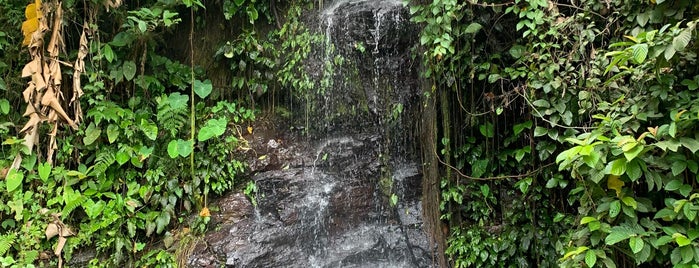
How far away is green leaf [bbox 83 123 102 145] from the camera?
3.93 meters

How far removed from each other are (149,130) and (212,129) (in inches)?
20.9

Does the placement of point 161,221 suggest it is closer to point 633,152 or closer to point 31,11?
point 31,11

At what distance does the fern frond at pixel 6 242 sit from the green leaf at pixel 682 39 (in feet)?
15.2

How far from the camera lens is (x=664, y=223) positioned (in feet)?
7.63

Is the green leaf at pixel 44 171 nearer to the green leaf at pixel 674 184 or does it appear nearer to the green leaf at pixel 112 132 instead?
the green leaf at pixel 112 132

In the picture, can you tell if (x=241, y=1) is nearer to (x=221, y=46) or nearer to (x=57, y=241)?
(x=221, y=46)

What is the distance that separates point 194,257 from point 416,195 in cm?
207

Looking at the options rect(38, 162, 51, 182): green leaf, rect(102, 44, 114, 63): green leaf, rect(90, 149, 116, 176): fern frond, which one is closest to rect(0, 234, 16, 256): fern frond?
rect(38, 162, 51, 182): green leaf

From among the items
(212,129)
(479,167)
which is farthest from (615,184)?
(212,129)

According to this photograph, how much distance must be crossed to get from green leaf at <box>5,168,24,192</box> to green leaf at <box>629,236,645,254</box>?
429 centimetres

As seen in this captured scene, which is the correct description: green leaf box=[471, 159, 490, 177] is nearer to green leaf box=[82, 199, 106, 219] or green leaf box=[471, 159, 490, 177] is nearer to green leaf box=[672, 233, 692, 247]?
green leaf box=[672, 233, 692, 247]

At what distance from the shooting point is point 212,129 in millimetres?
4148

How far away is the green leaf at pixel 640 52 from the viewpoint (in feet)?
7.11

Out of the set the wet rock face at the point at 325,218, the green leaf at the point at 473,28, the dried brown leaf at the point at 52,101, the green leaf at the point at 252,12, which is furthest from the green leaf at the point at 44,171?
the green leaf at the point at 473,28
